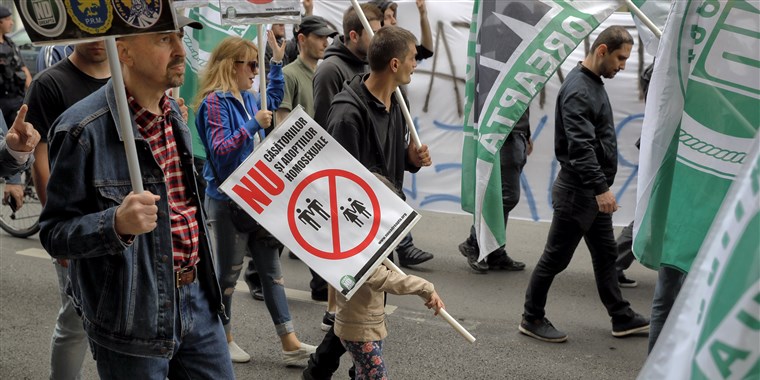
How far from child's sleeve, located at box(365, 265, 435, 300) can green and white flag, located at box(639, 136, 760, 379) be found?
1.71 metres

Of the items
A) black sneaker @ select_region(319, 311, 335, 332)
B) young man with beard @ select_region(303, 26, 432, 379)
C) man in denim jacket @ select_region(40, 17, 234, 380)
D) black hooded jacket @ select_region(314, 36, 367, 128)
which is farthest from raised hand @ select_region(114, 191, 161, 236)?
black hooded jacket @ select_region(314, 36, 367, 128)

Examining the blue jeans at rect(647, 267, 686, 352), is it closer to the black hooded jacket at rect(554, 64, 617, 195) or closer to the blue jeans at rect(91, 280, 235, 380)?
the black hooded jacket at rect(554, 64, 617, 195)

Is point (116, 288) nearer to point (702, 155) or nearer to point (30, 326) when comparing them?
point (702, 155)

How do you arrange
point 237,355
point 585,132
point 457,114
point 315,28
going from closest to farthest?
point 237,355, point 585,132, point 315,28, point 457,114

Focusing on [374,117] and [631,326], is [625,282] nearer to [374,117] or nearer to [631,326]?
[631,326]

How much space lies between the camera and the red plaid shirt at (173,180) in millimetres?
2770

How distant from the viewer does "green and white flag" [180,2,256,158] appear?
245 inches

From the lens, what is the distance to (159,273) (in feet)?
8.77

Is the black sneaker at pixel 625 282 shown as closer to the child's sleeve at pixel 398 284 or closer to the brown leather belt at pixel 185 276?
the child's sleeve at pixel 398 284

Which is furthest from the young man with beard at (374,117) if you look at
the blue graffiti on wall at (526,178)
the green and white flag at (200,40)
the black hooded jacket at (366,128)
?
the blue graffiti on wall at (526,178)

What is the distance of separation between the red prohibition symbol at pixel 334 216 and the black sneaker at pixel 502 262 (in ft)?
11.8

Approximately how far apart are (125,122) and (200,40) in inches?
157

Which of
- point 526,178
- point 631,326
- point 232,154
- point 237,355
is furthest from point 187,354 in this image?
point 526,178

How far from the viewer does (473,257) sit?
270 inches
